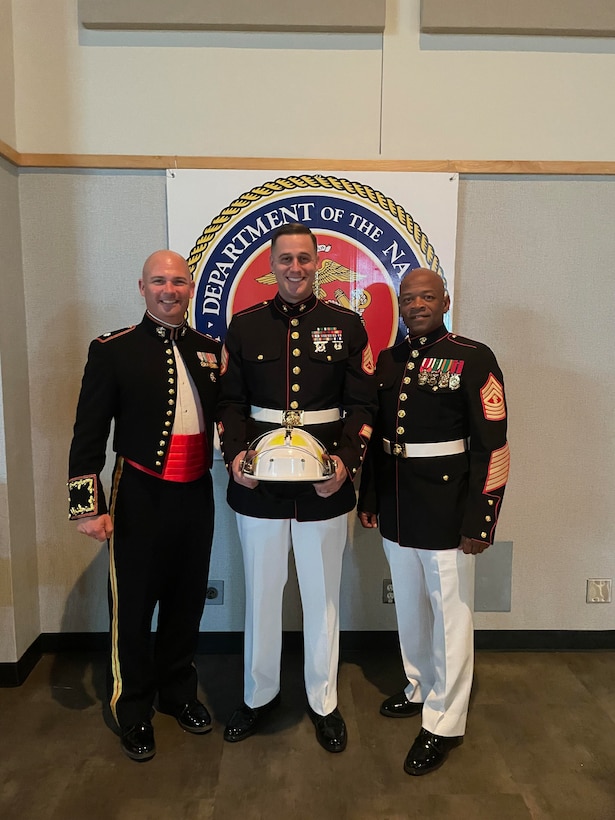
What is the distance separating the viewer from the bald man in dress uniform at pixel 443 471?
1.92 m

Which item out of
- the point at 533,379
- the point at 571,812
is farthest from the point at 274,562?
Result: the point at 533,379

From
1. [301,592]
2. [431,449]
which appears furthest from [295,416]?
[301,592]

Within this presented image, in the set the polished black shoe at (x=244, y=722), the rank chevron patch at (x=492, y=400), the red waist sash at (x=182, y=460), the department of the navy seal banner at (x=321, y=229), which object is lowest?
the polished black shoe at (x=244, y=722)

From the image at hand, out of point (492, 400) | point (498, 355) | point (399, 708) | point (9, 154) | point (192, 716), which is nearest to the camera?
point (492, 400)

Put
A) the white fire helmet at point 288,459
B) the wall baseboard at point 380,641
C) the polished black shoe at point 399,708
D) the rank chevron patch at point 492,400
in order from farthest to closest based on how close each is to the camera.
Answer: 1. the wall baseboard at point 380,641
2. the polished black shoe at point 399,708
3. the rank chevron patch at point 492,400
4. the white fire helmet at point 288,459

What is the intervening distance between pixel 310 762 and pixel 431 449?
1199 mm

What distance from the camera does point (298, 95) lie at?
251 centimetres

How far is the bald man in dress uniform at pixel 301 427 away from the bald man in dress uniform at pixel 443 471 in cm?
17

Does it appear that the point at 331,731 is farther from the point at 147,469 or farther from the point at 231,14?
the point at 231,14

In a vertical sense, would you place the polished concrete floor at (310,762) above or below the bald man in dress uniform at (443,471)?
below

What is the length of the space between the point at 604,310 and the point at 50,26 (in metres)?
2.85

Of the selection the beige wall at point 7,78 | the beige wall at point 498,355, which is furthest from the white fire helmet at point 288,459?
the beige wall at point 7,78

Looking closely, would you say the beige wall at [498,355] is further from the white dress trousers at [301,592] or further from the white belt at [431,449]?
the white belt at [431,449]

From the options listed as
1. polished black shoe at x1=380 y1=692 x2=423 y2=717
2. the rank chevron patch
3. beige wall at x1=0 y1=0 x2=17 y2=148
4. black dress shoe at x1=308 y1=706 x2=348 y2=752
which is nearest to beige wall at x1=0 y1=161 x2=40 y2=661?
beige wall at x1=0 y1=0 x2=17 y2=148
